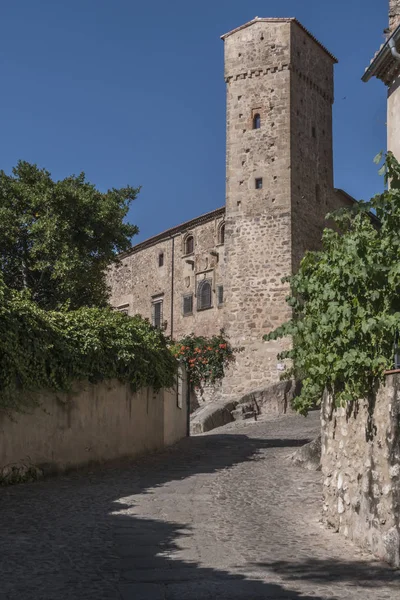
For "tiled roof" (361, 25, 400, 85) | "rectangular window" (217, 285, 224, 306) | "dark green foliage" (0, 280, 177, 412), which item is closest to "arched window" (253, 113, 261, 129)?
"rectangular window" (217, 285, 224, 306)

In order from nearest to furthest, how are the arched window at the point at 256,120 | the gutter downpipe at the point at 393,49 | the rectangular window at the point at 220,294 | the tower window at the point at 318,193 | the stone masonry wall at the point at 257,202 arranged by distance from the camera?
the gutter downpipe at the point at 393,49, the stone masonry wall at the point at 257,202, the arched window at the point at 256,120, the tower window at the point at 318,193, the rectangular window at the point at 220,294

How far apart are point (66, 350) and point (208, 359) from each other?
65.0 ft

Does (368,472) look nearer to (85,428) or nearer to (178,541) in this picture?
(178,541)

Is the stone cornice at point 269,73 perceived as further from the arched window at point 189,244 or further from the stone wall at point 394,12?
the stone wall at point 394,12

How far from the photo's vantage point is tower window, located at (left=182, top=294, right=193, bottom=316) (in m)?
37.5

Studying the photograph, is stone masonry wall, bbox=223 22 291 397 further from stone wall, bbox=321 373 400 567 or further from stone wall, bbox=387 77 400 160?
stone wall, bbox=321 373 400 567

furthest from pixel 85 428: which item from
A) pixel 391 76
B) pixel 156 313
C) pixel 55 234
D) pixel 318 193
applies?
pixel 156 313

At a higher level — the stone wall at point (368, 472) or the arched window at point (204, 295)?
the arched window at point (204, 295)

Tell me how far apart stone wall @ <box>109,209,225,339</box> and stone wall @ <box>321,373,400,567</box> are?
2670 centimetres

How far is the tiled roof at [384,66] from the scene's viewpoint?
507 inches

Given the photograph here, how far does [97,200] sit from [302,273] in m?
11.8

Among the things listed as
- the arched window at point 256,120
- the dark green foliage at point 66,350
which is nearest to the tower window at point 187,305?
the arched window at point 256,120

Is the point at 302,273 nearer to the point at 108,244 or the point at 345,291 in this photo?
the point at 345,291

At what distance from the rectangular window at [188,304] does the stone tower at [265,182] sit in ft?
18.0
